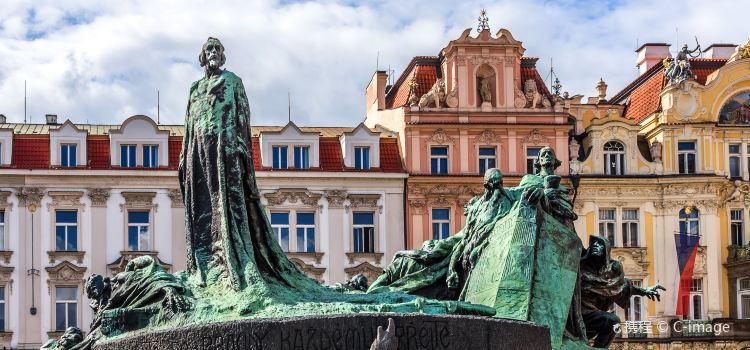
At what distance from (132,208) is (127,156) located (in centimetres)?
150

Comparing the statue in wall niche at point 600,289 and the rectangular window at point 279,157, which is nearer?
the statue in wall niche at point 600,289

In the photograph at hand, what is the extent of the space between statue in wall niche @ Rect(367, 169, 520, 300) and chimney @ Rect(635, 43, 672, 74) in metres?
40.5

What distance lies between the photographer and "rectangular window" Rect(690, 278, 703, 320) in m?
47.6

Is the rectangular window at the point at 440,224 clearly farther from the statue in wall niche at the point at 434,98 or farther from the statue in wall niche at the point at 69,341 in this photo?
the statue in wall niche at the point at 69,341

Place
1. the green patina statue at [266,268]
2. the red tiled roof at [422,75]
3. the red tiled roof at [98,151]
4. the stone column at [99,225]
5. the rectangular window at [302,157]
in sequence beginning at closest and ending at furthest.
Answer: the green patina statue at [266,268], the stone column at [99,225], the red tiled roof at [98,151], the rectangular window at [302,157], the red tiled roof at [422,75]

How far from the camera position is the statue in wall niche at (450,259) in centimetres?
1484

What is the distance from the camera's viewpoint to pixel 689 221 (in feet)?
156

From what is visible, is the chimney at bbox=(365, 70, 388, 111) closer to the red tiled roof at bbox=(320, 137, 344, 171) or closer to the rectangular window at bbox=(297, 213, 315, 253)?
the red tiled roof at bbox=(320, 137, 344, 171)

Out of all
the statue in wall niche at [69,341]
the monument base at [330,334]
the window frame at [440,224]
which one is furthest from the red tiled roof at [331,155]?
the monument base at [330,334]

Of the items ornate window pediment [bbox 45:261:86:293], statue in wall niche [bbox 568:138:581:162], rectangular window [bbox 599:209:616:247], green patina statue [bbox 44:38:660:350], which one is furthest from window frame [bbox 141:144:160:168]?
green patina statue [bbox 44:38:660:350]

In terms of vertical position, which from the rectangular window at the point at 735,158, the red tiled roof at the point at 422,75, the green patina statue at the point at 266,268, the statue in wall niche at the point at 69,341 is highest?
the red tiled roof at the point at 422,75

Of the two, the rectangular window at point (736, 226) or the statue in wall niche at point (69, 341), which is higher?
the rectangular window at point (736, 226)

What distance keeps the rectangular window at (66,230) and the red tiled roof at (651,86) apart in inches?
690

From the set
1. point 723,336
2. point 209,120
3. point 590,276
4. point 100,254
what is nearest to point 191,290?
point 209,120
